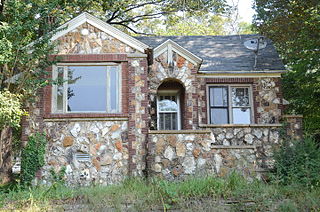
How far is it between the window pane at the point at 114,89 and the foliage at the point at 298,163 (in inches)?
182

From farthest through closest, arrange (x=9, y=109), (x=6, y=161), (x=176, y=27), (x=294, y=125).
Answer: (x=176, y=27), (x=294, y=125), (x=6, y=161), (x=9, y=109)

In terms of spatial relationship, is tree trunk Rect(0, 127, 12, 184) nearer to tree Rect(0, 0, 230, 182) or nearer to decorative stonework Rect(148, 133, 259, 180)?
tree Rect(0, 0, 230, 182)

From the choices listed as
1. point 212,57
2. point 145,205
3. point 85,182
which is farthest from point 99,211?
point 212,57

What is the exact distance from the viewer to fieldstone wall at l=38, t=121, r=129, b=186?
9.93 metres

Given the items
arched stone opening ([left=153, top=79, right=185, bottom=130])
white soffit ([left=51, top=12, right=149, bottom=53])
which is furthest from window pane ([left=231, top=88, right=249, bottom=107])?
white soffit ([left=51, top=12, right=149, bottom=53])

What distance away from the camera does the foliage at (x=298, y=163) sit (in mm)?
8473

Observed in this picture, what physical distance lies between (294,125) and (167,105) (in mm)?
4519

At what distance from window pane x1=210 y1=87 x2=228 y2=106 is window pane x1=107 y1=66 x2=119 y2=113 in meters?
4.23

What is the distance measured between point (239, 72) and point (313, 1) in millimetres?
3644

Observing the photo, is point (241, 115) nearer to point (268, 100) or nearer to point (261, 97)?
point (261, 97)

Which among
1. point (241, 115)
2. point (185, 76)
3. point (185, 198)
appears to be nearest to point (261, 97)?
point (241, 115)

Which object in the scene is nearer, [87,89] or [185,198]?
[185,198]

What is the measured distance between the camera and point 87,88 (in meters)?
10.5

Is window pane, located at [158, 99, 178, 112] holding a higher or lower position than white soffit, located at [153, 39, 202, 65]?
lower
